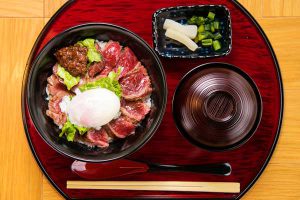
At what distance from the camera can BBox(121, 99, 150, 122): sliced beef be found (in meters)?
2.25

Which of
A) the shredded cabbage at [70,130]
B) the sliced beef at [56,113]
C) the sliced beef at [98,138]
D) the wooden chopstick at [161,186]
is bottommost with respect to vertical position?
the wooden chopstick at [161,186]

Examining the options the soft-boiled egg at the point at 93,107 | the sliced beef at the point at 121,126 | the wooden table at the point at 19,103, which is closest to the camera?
the soft-boiled egg at the point at 93,107

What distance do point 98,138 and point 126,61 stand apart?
38cm

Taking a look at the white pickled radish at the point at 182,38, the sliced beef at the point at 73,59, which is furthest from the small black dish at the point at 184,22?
the sliced beef at the point at 73,59

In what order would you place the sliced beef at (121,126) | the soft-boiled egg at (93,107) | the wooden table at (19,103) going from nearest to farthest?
the soft-boiled egg at (93,107), the sliced beef at (121,126), the wooden table at (19,103)

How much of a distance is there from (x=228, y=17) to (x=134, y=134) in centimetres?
70

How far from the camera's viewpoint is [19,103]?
2387 mm

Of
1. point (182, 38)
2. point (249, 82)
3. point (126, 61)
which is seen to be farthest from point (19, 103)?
point (249, 82)

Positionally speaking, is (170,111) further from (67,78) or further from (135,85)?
(67,78)

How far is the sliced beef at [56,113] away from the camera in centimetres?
223

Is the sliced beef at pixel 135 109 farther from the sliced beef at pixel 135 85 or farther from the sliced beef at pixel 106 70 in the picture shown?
the sliced beef at pixel 106 70

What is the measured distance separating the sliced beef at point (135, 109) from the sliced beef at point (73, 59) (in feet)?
0.81

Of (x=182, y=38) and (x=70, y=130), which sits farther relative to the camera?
(x=182, y=38)

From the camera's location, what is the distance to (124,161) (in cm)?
229
